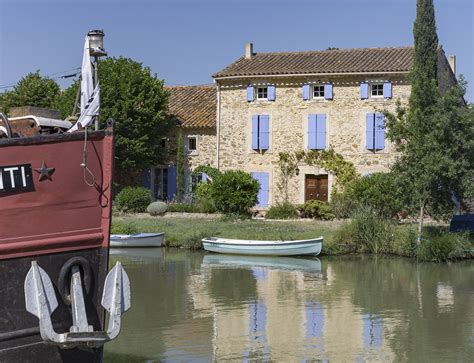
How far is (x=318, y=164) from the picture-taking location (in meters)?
A: 29.1

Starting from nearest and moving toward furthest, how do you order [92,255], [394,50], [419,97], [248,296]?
[92,255] < [248,296] < [419,97] < [394,50]

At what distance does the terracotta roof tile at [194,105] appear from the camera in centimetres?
3123

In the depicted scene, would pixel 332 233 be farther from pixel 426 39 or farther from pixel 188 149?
pixel 188 149

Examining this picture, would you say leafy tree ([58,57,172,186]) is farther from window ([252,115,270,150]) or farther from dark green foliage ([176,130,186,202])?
window ([252,115,270,150])

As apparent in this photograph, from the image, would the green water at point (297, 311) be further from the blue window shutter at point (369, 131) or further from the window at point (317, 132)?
the window at point (317, 132)

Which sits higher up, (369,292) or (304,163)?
(304,163)

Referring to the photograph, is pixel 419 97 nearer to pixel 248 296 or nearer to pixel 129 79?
pixel 248 296

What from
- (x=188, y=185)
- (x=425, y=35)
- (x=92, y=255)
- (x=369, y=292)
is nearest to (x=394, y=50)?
(x=425, y=35)

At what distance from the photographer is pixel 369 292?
49.0 feet

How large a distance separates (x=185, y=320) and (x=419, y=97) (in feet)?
34.8

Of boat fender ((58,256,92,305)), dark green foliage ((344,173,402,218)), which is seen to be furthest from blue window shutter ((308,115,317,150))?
boat fender ((58,256,92,305))

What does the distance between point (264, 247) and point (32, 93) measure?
57.9 ft

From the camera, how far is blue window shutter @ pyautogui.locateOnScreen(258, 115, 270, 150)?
29641 millimetres

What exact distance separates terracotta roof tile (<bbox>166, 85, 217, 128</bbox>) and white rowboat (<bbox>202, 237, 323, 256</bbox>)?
10613 millimetres
